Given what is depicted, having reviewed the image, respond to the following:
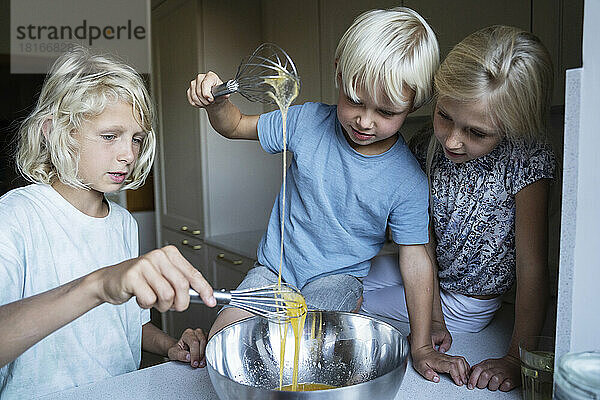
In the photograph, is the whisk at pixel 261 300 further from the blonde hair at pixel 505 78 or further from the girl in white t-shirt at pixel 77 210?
the blonde hair at pixel 505 78

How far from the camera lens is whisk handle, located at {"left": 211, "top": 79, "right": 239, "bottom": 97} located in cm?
94

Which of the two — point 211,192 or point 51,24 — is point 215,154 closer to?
point 211,192

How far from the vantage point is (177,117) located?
2738mm

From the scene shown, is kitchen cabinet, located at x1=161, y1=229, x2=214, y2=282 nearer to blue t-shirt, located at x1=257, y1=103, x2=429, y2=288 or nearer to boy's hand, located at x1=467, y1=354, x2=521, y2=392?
blue t-shirt, located at x1=257, y1=103, x2=429, y2=288

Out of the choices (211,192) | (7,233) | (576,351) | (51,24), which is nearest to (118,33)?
(51,24)

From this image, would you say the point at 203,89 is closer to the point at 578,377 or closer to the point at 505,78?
the point at 505,78

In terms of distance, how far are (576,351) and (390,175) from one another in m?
0.54

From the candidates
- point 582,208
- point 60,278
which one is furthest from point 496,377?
point 60,278

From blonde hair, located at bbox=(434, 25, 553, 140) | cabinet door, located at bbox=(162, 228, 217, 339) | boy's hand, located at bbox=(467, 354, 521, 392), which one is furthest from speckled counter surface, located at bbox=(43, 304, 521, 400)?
cabinet door, located at bbox=(162, 228, 217, 339)

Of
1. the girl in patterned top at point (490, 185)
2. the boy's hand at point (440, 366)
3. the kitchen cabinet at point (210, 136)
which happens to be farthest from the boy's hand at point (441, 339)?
the kitchen cabinet at point (210, 136)

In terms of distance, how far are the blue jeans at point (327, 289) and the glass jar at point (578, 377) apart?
51cm

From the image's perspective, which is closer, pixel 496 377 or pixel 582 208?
pixel 582 208

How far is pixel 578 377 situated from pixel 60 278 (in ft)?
2.84

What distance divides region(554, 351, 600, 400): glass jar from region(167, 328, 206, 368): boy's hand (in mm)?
554
